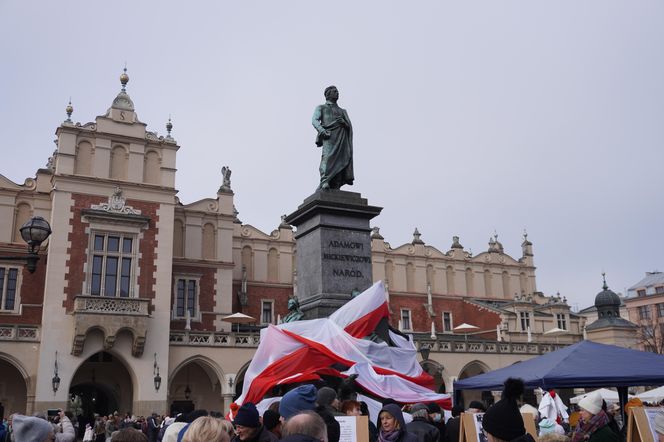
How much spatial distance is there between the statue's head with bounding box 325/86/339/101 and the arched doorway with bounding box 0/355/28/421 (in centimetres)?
2161

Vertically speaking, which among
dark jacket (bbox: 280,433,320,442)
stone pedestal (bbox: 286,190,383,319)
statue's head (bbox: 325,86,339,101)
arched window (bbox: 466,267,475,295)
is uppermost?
arched window (bbox: 466,267,475,295)

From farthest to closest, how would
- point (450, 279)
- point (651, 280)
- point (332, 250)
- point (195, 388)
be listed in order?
point (651, 280) < point (450, 279) < point (195, 388) < point (332, 250)

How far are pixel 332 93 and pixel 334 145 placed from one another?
990 mm

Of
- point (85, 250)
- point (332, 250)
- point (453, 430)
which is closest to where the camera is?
point (453, 430)

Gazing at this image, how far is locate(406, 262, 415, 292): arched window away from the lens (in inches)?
1634

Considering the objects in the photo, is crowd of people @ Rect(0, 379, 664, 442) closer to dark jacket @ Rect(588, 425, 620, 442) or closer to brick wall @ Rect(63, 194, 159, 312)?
dark jacket @ Rect(588, 425, 620, 442)

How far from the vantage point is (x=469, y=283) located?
43.9m

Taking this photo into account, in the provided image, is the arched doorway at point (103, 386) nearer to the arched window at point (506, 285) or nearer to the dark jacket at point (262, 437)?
the dark jacket at point (262, 437)

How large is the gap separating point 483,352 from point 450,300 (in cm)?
799

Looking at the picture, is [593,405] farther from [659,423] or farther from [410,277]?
[410,277]

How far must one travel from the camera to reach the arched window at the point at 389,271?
4088 centimetres

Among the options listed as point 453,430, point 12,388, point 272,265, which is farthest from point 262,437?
point 272,265

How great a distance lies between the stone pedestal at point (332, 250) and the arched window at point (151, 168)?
20.4 meters

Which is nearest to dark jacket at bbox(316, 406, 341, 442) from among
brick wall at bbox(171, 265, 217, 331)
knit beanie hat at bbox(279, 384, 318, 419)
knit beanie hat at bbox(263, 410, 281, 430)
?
knit beanie hat at bbox(279, 384, 318, 419)
